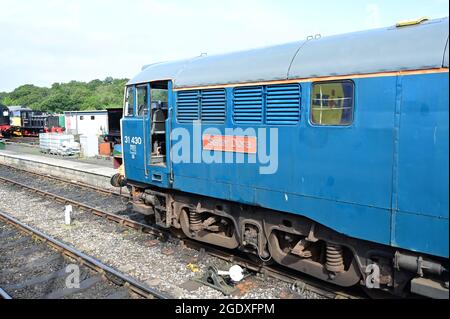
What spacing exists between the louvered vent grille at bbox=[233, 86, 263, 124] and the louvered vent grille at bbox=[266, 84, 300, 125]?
0.58 feet

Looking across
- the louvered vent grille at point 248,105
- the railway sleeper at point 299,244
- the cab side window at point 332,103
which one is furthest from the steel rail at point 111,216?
the cab side window at point 332,103

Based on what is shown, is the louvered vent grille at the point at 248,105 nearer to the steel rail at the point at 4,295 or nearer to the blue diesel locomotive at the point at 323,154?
the blue diesel locomotive at the point at 323,154

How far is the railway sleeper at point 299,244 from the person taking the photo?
4.72 m

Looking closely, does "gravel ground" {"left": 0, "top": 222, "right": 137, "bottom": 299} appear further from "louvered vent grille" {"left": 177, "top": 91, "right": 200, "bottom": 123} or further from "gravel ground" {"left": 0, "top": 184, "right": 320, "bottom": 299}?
"louvered vent grille" {"left": 177, "top": 91, "right": 200, "bottom": 123}

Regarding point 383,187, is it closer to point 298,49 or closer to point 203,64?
point 298,49

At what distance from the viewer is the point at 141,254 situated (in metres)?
8.17

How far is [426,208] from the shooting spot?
14.4 ft

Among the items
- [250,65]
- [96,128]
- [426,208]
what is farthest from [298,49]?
[96,128]

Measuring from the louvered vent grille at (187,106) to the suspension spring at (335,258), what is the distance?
10.8 feet

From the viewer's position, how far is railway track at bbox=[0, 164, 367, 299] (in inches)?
243

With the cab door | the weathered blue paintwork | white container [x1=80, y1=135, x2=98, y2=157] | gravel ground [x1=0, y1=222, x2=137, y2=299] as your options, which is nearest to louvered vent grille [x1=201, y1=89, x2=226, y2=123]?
the weathered blue paintwork

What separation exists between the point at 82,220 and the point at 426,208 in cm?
895

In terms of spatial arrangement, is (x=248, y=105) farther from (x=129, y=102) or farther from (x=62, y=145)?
(x=62, y=145)

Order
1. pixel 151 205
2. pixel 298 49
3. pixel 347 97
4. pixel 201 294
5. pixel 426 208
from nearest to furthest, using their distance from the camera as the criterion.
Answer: pixel 426 208 < pixel 347 97 < pixel 298 49 < pixel 201 294 < pixel 151 205
